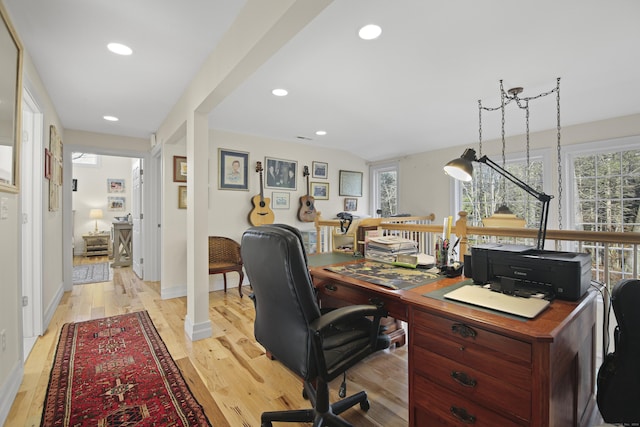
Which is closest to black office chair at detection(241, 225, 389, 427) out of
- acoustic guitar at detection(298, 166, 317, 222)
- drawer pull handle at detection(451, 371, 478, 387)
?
drawer pull handle at detection(451, 371, 478, 387)

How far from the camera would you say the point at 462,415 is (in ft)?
3.82

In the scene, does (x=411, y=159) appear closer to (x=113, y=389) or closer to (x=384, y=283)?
(x=384, y=283)

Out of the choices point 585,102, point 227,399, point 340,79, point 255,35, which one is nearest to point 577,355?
point 227,399

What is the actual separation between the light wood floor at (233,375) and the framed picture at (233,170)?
1.72 m

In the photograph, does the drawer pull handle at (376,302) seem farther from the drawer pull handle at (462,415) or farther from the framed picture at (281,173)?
the framed picture at (281,173)

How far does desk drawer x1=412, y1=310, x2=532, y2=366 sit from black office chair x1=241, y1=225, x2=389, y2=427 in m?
0.21

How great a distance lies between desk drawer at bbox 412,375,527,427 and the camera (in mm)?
1090

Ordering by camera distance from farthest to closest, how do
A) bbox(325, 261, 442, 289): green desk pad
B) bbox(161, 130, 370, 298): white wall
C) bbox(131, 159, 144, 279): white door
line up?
bbox(131, 159, 144, 279): white door → bbox(161, 130, 370, 298): white wall → bbox(325, 261, 442, 289): green desk pad

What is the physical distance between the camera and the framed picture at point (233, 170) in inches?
164

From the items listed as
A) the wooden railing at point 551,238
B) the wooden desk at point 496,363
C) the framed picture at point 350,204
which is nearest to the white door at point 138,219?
the wooden railing at point 551,238

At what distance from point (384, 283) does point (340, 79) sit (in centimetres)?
178

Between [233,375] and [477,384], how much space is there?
5.12 feet

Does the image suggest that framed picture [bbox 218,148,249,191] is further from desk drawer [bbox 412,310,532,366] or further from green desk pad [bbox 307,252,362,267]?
desk drawer [bbox 412,310,532,366]

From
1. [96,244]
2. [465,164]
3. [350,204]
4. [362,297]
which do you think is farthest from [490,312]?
[96,244]
